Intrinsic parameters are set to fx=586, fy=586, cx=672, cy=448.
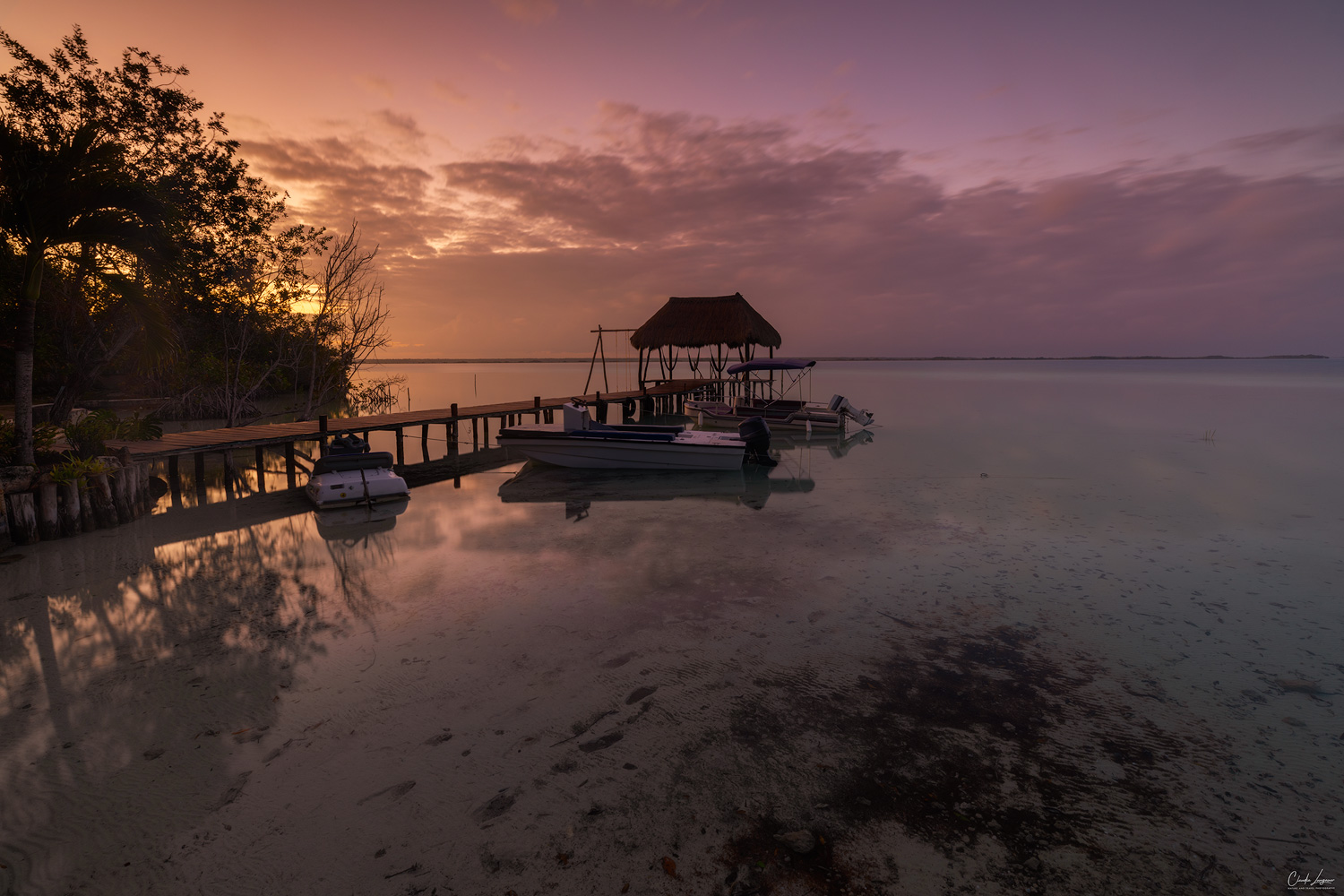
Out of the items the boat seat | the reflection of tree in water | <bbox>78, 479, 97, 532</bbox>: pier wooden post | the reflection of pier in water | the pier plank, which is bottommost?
the reflection of tree in water

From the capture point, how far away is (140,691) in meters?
4.96

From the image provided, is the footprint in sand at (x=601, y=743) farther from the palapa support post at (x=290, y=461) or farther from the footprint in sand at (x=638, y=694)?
the palapa support post at (x=290, y=461)

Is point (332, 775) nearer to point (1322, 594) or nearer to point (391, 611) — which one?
point (391, 611)

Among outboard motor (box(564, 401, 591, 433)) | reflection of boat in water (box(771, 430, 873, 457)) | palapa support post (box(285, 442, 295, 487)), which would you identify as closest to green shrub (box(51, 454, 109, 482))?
palapa support post (box(285, 442, 295, 487))

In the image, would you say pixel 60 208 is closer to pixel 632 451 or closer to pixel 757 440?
pixel 632 451

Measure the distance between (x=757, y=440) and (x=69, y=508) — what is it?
14.6 m

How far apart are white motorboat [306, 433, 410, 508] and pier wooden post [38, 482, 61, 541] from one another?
3.63m

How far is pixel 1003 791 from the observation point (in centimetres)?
378

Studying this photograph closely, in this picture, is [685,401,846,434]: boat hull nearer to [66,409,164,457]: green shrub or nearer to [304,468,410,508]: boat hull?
[304,468,410,508]: boat hull

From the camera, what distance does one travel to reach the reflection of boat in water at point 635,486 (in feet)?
43.3

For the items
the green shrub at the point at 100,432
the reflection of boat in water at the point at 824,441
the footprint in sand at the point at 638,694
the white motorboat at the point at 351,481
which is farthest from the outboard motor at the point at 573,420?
the footprint in sand at the point at 638,694

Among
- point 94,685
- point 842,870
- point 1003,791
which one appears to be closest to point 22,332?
point 94,685

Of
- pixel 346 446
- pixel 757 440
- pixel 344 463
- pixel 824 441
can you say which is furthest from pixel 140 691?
pixel 824 441

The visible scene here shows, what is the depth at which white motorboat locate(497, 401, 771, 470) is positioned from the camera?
15961 millimetres
